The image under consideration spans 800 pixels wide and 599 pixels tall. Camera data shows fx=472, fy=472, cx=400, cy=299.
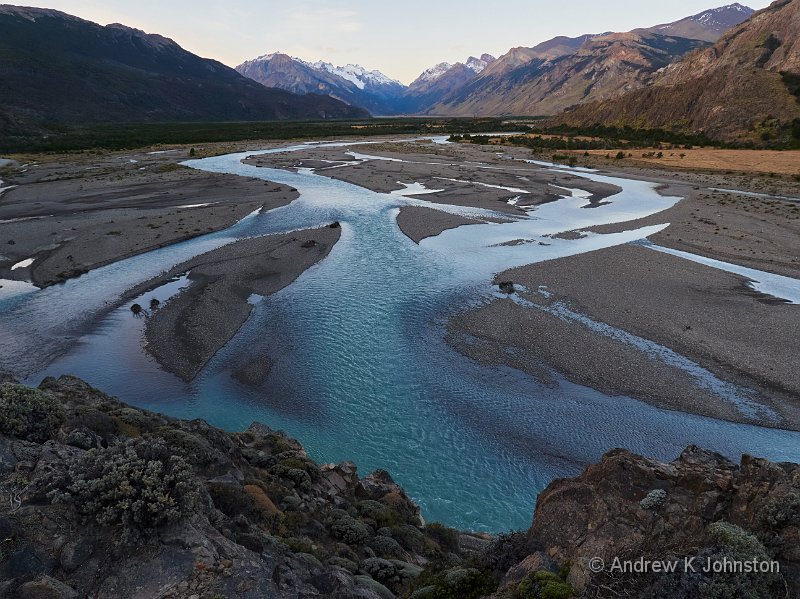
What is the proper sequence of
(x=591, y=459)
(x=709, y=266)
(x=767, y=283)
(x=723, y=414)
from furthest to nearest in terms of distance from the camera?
1. (x=709, y=266)
2. (x=767, y=283)
3. (x=723, y=414)
4. (x=591, y=459)

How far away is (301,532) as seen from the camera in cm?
1005

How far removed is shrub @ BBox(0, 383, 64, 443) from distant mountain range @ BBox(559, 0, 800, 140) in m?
111

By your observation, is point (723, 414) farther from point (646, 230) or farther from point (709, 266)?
point (646, 230)

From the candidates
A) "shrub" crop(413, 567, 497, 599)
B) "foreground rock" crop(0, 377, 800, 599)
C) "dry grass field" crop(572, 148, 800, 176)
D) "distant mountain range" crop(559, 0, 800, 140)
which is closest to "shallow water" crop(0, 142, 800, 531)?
"foreground rock" crop(0, 377, 800, 599)

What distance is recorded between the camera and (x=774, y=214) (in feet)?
143

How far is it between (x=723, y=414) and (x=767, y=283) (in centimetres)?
1557

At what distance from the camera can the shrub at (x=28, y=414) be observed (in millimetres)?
9398

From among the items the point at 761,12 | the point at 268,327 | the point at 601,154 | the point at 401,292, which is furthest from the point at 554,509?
the point at 761,12

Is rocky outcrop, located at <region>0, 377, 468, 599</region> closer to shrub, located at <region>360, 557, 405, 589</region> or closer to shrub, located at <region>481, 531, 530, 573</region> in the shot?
shrub, located at <region>360, 557, 405, 589</region>

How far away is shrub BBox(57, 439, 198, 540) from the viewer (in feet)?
24.2

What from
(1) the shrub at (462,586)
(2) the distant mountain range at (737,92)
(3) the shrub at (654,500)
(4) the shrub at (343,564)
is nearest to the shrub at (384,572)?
(4) the shrub at (343,564)

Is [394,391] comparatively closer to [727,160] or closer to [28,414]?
[28,414]

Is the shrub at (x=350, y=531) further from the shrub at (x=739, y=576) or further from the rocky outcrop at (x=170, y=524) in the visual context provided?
the shrub at (x=739, y=576)

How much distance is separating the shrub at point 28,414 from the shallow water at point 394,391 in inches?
274
